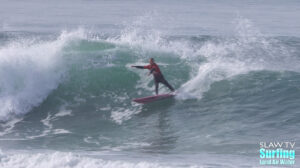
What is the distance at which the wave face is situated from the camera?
37.4 feet

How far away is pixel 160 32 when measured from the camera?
29.1 meters

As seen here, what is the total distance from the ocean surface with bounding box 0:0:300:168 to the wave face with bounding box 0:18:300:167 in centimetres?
3

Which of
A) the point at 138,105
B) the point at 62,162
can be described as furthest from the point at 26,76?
the point at 62,162

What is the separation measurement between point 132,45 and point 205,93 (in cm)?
680

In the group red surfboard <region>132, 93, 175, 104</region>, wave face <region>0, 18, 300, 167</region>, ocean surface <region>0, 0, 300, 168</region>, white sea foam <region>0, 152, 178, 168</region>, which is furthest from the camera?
red surfboard <region>132, 93, 175, 104</region>

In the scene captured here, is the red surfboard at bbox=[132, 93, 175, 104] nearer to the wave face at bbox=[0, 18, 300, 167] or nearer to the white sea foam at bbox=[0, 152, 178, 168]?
the wave face at bbox=[0, 18, 300, 167]

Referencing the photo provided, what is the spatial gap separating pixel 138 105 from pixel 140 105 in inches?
3.4

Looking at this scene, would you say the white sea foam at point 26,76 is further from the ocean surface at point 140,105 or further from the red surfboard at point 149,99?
the red surfboard at point 149,99

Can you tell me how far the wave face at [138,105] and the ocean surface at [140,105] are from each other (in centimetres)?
3

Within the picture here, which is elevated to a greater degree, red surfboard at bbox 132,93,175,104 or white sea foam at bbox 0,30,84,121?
white sea foam at bbox 0,30,84,121

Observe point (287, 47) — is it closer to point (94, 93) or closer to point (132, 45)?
point (132, 45)

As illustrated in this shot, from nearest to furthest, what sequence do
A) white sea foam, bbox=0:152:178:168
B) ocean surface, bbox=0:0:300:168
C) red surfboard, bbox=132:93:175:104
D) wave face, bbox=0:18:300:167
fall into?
white sea foam, bbox=0:152:178:168
ocean surface, bbox=0:0:300:168
wave face, bbox=0:18:300:167
red surfboard, bbox=132:93:175:104

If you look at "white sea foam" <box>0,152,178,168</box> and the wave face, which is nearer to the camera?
"white sea foam" <box>0,152,178,168</box>

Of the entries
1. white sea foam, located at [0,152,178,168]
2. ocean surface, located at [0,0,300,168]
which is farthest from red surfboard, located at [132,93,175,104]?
white sea foam, located at [0,152,178,168]
